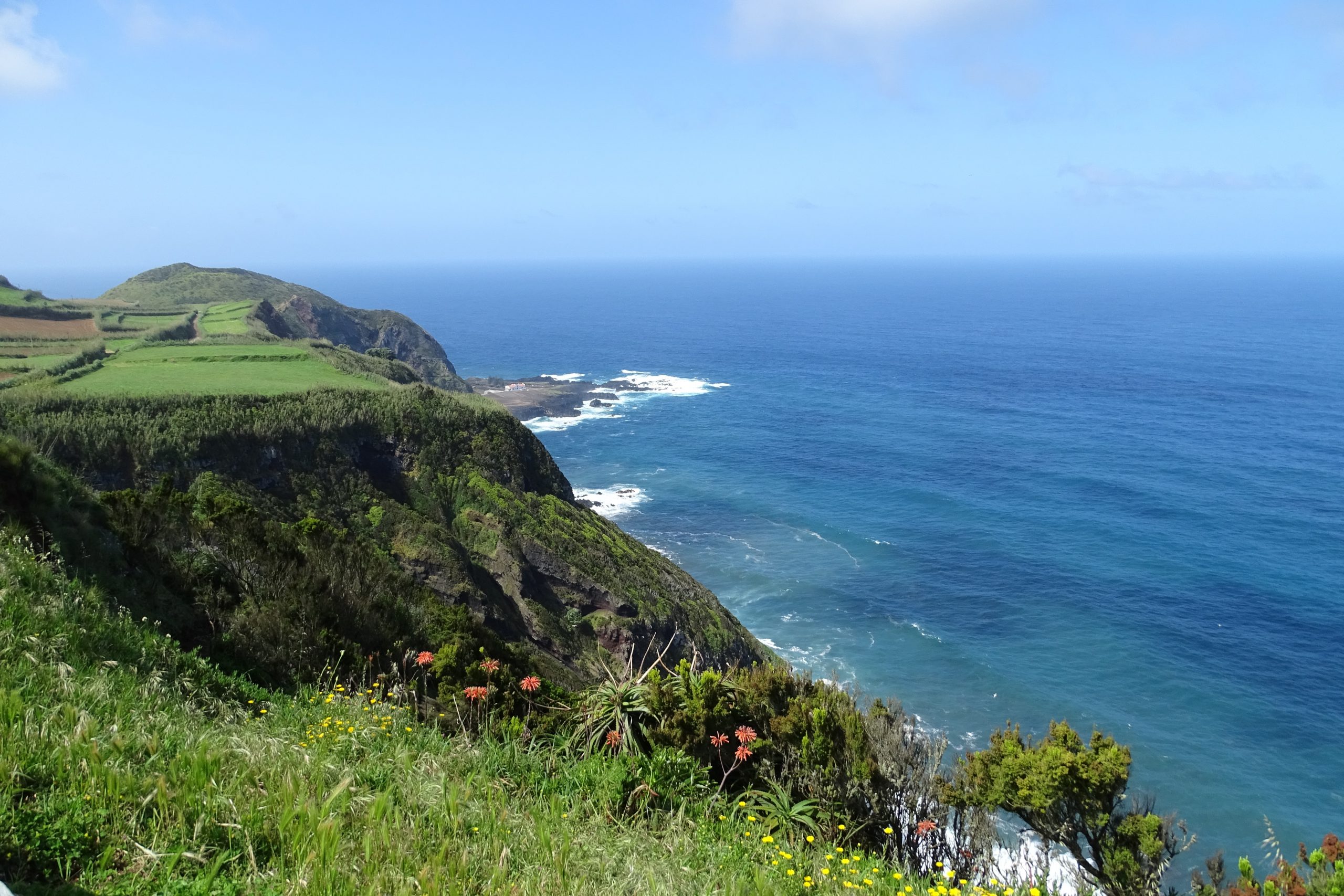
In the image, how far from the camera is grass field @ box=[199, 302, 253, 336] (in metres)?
68.7

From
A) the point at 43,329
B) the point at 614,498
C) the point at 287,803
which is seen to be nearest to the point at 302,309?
the point at 43,329

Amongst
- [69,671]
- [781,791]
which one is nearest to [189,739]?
[69,671]

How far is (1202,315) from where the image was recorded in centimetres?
16625

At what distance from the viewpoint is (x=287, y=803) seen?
5.18 meters

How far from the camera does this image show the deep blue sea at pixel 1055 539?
1344 inches

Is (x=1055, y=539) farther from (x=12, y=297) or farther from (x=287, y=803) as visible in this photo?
(x=12, y=297)

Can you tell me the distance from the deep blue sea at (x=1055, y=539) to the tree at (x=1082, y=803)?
→ 1515 cm

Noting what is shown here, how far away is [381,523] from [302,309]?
79.8 meters

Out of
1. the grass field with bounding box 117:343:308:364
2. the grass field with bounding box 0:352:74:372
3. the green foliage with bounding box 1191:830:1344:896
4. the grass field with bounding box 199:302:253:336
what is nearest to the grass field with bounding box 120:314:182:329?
the grass field with bounding box 199:302:253:336

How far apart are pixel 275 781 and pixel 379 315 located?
11720 cm

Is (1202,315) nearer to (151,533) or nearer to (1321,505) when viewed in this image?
(1321,505)

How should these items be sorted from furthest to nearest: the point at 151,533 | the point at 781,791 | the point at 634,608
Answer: the point at 634,608 → the point at 151,533 → the point at 781,791

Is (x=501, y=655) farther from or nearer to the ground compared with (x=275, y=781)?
nearer to the ground

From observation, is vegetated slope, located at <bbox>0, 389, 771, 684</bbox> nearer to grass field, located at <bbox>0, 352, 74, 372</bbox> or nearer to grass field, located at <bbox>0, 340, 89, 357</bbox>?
grass field, located at <bbox>0, 352, 74, 372</bbox>
